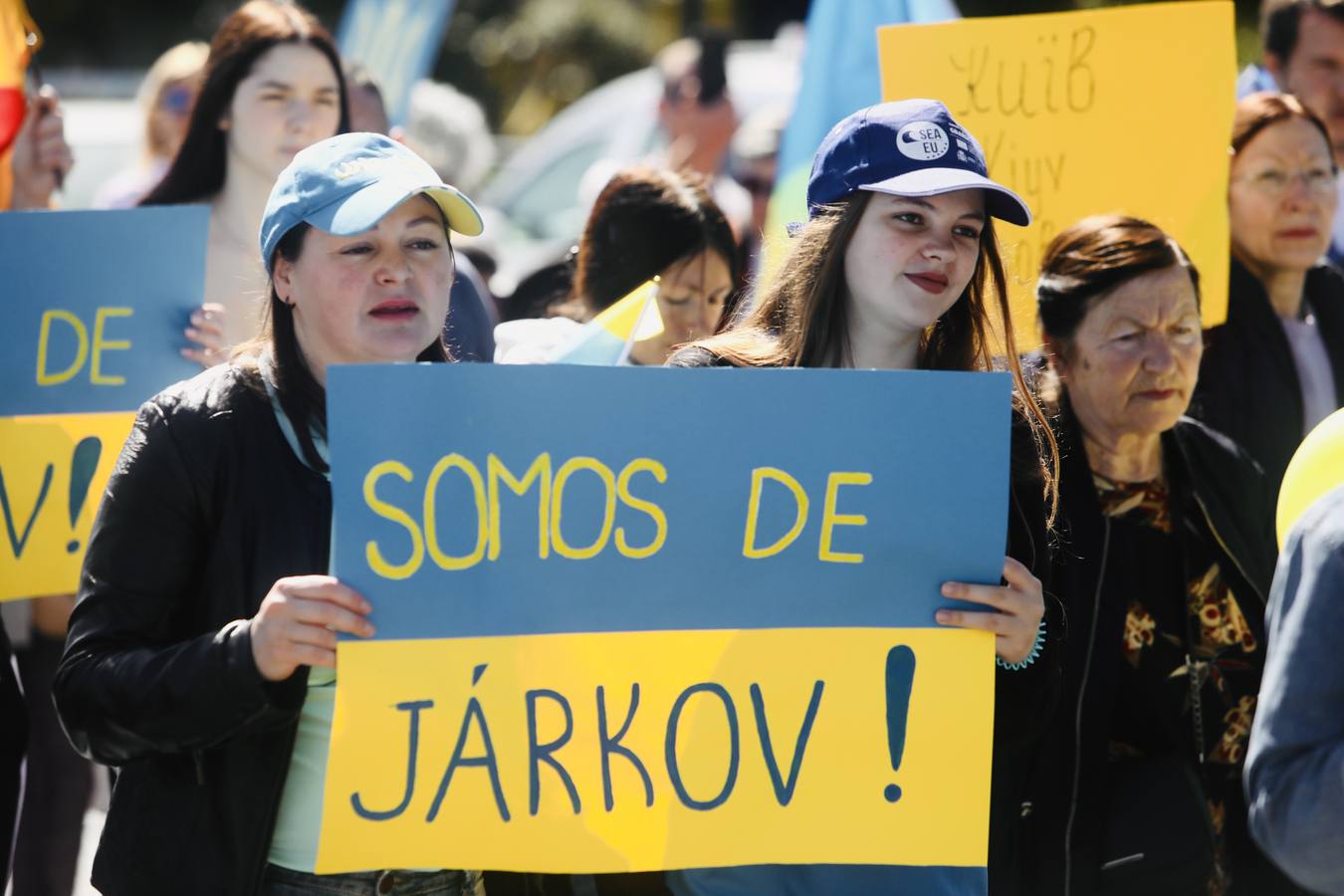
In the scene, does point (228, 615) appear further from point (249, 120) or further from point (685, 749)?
point (249, 120)

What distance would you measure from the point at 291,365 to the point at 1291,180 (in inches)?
108

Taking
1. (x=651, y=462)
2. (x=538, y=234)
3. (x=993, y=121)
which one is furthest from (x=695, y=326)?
(x=538, y=234)

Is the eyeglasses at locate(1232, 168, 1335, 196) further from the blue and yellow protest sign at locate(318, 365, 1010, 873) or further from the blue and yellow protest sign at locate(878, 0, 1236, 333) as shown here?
the blue and yellow protest sign at locate(318, 365, 1010, 873)

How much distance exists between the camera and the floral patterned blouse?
307cm

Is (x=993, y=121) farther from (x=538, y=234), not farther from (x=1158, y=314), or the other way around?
(x=538, y=234)

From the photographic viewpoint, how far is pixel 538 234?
1052 centimetres

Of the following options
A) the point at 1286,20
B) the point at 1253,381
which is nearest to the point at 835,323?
the point at 1253,381

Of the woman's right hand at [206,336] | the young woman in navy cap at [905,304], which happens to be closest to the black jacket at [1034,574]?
the young woman in navy cap at [905,304]

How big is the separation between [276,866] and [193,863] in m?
0.11

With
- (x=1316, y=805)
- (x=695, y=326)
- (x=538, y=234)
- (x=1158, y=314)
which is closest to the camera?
(x=1316, y=805)

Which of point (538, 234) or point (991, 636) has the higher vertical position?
point (538, 234)

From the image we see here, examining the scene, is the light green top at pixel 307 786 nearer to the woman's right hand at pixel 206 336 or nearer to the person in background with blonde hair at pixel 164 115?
the woman's right hand at pixel 206 336

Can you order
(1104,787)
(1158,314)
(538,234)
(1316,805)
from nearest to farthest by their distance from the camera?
(1316,805), (1104,787), (1158,314), (538,234)

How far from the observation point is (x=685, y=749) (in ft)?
7.54
